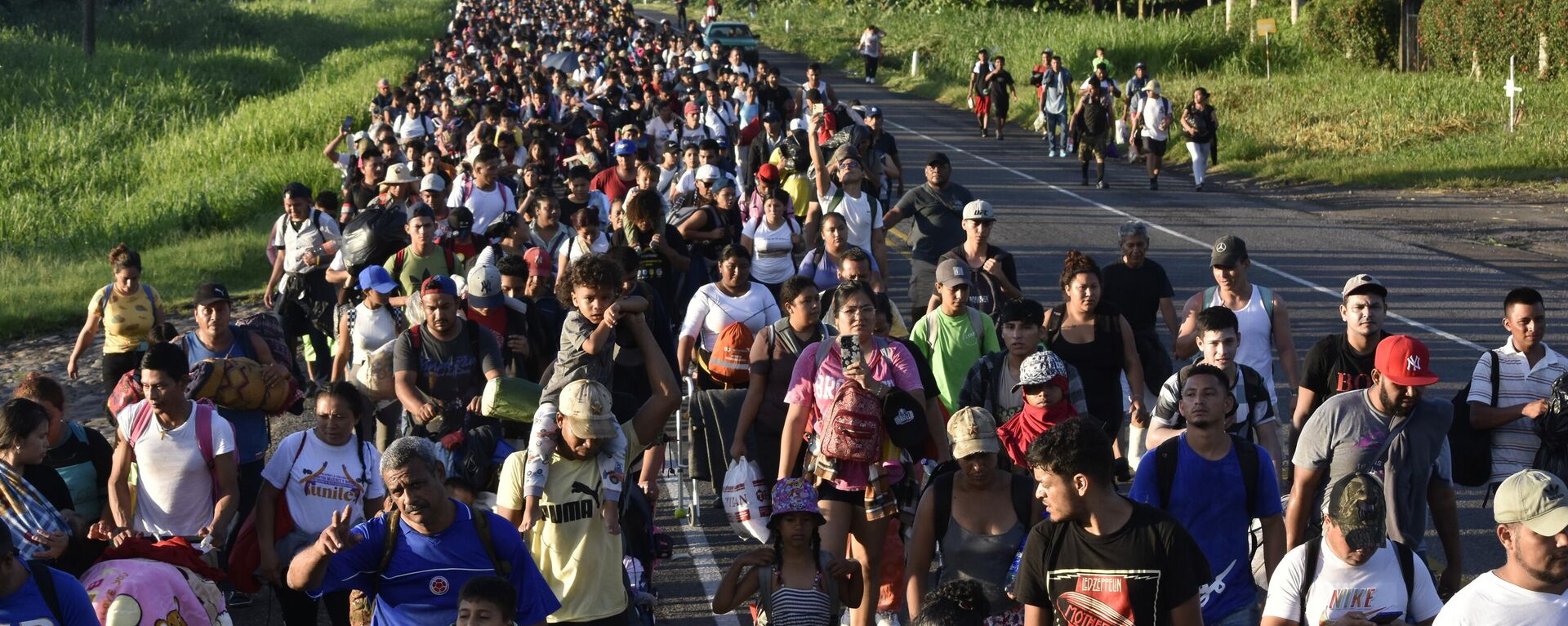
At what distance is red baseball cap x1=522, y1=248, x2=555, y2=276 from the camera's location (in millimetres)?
10891

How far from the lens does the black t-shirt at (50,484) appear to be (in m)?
6.83

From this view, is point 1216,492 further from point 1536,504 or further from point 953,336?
point 953,336

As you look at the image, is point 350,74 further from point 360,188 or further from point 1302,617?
point 1302,617

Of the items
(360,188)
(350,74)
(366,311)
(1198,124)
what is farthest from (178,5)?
(366,311)

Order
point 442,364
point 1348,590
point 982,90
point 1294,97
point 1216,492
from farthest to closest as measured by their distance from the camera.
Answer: point 982,90 → point 1294,97 → point 442,364 → point 1216,492 → point 1348,590

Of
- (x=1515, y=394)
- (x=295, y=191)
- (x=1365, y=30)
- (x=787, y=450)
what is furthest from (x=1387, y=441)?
(x=1365, y=30)

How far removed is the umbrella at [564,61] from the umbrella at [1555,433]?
28.7 meters

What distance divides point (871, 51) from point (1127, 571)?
41019 millimetres

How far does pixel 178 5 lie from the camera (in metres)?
66.4

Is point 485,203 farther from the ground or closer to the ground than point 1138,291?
farther from the ground

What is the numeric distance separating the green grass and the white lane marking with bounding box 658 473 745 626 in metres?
18.0

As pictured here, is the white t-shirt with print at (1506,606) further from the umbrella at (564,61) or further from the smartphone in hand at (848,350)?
the umbrella at (564,61)

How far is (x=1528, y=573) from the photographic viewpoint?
495 cm

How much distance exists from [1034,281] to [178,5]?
5686 cm
